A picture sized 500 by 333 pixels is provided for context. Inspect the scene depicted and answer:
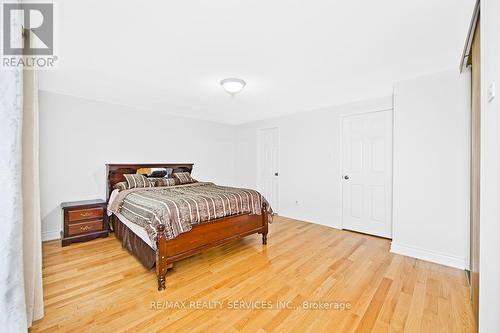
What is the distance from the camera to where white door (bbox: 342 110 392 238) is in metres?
3.43

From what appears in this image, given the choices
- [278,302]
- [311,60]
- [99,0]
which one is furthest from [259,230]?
[99,0]

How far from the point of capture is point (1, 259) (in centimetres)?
85

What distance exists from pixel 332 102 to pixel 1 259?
4.12 metres

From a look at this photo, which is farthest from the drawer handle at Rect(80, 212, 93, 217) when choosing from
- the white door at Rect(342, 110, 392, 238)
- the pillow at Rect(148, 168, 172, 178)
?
the white door at Rect(342, 110, 392, 238)

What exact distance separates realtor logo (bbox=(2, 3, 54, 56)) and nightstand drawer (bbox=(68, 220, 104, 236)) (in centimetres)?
225

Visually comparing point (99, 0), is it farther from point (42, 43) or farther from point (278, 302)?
point (278, 302)

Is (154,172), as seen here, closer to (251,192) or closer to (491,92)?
(251,192)

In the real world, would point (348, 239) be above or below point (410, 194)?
below

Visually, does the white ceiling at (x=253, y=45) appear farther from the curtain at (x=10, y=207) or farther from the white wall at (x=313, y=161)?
the curtain at (x=10, y=207)

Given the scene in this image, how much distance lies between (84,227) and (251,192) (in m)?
2.54

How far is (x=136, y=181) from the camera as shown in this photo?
143 inches

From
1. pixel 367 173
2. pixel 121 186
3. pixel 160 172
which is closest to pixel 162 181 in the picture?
pixel 160 172

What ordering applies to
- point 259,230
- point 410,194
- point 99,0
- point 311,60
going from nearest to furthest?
1. point 99,0
2. point 311,60
3. point 410,194
4. point 259,230

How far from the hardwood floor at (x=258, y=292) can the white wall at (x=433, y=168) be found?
0.97 ft
